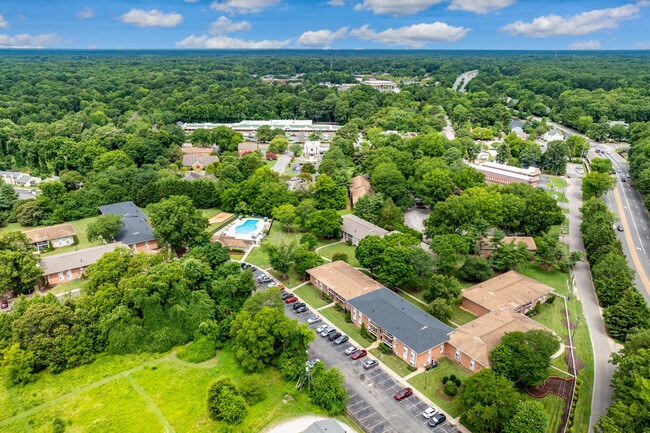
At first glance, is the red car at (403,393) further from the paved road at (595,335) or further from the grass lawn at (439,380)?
the paved road at (595,335)

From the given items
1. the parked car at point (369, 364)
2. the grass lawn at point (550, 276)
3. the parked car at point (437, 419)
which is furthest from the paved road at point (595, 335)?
the parked car at point (369, 364)

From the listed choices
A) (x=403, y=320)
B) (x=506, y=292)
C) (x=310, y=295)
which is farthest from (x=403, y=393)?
(x=506, y=292)

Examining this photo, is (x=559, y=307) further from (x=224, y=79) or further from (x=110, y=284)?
(x=224, y=79)

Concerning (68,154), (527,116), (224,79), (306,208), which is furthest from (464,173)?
(224,79)

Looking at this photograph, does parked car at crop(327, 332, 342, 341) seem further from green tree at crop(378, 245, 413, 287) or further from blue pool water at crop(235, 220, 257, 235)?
blue pool water at crop(235, 220, 257, 235)

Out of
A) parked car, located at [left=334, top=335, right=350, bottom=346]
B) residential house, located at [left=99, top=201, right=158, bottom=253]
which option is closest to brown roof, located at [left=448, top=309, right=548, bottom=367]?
parked car, located at [left=334, top=335, right=350, bottom=346]
